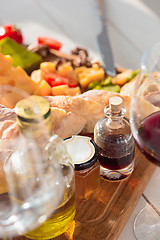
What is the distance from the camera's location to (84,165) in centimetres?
90

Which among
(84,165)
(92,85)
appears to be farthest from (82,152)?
(92,85)

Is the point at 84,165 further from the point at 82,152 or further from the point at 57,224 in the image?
the point at 57,224

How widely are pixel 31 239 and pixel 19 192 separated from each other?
23 cm

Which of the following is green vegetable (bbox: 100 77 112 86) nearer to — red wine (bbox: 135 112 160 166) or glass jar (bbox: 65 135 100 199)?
glass jar (bbox: 65 135 100 199)

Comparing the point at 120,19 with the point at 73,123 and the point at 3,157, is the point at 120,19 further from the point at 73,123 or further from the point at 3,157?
the point at 3,157

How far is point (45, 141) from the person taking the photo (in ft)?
2.26

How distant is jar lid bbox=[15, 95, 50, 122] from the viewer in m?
0.62

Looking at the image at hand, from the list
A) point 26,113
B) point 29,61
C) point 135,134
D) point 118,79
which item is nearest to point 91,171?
point 135,134

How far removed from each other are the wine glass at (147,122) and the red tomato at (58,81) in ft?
1.41

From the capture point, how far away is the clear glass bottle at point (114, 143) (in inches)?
38.6

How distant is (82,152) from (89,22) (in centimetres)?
127

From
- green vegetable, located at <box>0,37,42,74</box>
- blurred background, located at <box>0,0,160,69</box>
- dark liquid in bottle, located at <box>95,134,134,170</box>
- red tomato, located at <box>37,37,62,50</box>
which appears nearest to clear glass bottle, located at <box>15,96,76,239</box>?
dark liquid in bottle, located at <box>95,134,134,170</box>

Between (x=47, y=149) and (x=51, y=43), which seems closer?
(x=47, y=149)

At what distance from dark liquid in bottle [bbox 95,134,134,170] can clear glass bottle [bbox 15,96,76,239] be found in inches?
6.4
